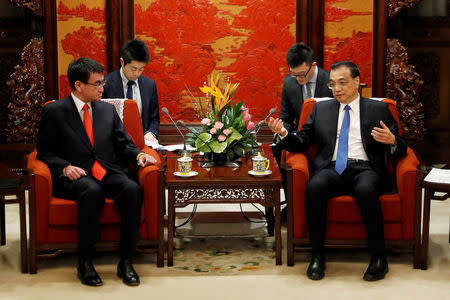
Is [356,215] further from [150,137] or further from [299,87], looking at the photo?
[150,137]

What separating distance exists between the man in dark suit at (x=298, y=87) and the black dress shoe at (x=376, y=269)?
1050mm

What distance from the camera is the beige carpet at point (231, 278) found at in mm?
3080

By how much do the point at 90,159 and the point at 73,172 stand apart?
0.54 feet

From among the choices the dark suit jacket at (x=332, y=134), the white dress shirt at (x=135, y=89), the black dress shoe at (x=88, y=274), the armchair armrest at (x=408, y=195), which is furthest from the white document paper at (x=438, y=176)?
the white dress shirt at (x=135, y=89)

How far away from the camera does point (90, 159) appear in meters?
3.49

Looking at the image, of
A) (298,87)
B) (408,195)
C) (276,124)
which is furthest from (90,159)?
(408,195)

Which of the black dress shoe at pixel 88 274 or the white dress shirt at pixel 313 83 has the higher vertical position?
the white dress shirt at pixel 313 83

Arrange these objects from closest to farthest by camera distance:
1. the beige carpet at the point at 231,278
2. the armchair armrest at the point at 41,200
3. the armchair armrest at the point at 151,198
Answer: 1. the beige carpet at the point at 231,278
2. the armchair armrest at the point at 41,200
3. the armchair armrest at the point at 151,198

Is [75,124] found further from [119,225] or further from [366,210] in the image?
[366,210]

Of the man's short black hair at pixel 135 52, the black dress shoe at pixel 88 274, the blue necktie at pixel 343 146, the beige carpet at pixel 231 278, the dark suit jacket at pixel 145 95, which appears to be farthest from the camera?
the dark suit jacket at pixel 145 95

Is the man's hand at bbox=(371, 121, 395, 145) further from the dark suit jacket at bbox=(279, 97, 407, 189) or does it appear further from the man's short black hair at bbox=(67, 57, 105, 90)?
the man's short black hair at bbox=(67, 57, 105, 90)

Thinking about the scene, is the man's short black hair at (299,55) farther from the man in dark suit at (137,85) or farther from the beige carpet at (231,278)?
the beige carpet at (231,278)

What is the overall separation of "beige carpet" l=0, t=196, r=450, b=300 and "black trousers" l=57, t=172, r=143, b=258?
0.69ft

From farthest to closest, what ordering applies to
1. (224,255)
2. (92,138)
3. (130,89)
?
(130,89), (224,255), (92,138)
